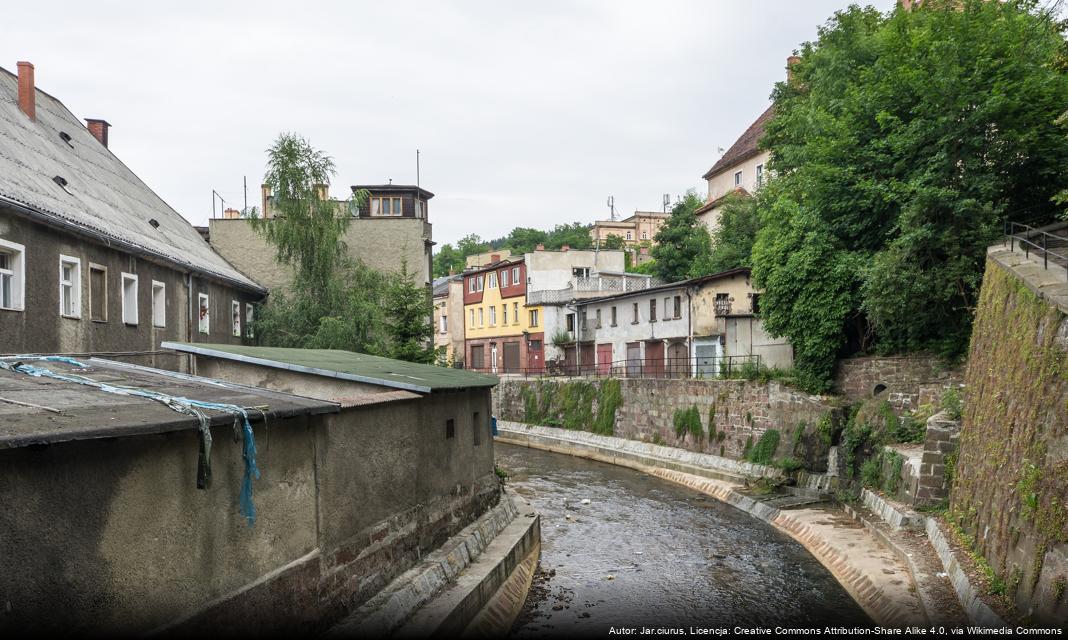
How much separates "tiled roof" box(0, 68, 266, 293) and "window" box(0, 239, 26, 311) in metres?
0.80

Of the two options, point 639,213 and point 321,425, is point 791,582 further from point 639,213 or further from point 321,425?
point 639,213

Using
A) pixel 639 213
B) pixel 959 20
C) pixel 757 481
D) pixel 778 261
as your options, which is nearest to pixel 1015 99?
pixel 959 20

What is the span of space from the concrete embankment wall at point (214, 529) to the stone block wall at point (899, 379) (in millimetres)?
13709

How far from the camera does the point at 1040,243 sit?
58.4 ft

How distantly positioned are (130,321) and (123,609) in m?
13.6

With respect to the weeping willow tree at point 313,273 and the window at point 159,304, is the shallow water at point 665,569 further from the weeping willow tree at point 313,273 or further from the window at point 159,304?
the window at point 159,304

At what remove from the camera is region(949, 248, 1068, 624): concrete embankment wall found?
30.1 feet

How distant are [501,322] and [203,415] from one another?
1826 inches

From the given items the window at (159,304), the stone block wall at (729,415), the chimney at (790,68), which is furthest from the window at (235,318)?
the chimney at (790,68)

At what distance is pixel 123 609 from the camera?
6.72 meters

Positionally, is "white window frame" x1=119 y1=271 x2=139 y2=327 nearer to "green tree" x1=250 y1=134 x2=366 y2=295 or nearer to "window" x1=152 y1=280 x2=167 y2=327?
"window" x1=152 y1=280 x2=167 y2=327

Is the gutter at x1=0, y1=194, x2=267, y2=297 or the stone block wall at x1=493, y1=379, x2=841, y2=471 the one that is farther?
the stone block wall at x1=493, y1=379, x2=841, y2=471

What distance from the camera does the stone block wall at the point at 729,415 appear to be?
23141mm

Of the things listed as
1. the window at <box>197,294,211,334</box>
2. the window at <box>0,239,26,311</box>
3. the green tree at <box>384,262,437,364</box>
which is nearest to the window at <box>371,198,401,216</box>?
the green tree at <box>384,262,437,364</box>
